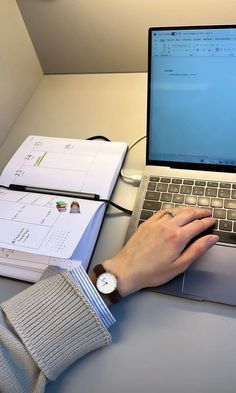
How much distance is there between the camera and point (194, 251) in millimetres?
580

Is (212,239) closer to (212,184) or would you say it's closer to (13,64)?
(212,184)

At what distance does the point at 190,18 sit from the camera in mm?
919

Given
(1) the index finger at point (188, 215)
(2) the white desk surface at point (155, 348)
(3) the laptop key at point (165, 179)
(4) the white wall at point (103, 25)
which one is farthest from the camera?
(4) the white wall at point (103, 25)

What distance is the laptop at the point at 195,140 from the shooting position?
1.96ft

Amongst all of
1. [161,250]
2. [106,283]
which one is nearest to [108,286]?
[106,283]

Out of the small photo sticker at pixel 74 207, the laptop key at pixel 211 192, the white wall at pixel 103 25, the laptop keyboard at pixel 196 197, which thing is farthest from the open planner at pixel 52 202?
the white wall at pixel 103 25

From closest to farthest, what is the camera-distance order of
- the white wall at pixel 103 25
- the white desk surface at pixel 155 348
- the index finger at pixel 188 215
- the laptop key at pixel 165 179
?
the white desk surface at pixel 155 348 < the index finger at pixel 188 215 < the laptop key at pixel 165 179 < the white wall at pixel 103 25

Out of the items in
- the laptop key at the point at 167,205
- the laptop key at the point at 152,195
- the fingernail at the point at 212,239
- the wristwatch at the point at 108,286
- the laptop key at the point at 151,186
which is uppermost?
the laptop key at the point at 151,186

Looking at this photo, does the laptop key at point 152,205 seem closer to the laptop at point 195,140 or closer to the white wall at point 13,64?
the laptop at point 195,140

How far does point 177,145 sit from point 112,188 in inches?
6.8

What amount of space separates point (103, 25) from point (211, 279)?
30.2 inches

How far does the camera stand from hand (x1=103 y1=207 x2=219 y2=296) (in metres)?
0.58

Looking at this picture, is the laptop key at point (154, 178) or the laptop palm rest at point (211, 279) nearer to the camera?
the laptop palm rest at point (211, 279)

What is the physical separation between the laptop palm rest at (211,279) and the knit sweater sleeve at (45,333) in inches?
5.4
